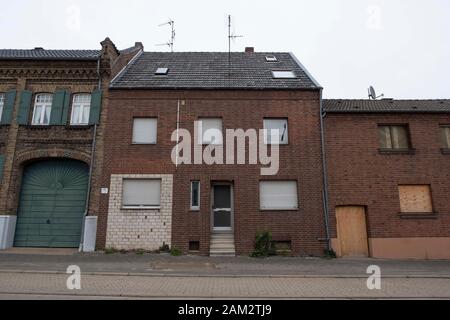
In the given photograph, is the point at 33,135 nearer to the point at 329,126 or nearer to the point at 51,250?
the point at 51,250

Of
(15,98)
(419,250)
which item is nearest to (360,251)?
(419,250)

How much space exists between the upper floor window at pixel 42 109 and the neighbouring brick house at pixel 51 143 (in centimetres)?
1

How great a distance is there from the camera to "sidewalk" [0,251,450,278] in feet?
29.1

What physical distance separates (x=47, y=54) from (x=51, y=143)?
5.41 meters

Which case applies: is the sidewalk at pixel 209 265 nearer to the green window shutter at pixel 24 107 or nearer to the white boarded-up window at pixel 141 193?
the white boarded-up window at pixel 141 193

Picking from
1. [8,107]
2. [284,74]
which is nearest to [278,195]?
[284,74]

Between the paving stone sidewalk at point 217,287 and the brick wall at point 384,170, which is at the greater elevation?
the brick wall at point 384,170

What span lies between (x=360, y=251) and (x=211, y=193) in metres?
6.77

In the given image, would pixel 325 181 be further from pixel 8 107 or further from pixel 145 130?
pixel 8 107

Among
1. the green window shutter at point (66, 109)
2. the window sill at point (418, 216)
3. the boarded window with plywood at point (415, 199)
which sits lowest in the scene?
the window sill at point (418, 216)

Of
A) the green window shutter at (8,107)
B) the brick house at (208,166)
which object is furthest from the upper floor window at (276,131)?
the green window shutter at (8,107)

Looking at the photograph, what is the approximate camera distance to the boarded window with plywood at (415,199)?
42.5 feet

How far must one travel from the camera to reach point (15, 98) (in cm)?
1395

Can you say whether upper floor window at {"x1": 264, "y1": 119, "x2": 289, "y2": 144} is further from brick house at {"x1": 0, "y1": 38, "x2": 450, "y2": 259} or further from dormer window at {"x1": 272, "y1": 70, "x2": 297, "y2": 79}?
dormer window at {"x1": 272, "y1": 70, "x2": 297, "y2": 79}
